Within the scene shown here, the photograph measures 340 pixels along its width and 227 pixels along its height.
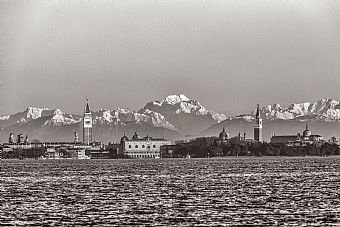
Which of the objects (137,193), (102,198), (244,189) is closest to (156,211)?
(102,198)

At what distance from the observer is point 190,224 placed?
53.9m

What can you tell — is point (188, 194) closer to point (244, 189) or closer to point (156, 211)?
point (244, 189)

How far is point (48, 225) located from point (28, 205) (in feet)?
46.8

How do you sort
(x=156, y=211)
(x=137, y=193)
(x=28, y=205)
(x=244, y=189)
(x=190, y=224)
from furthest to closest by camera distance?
(x=244, y=189), (x=137, y=193), (x=28, y=205), (x=156, y=211), (x=190, y=224)

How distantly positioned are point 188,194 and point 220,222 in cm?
2367

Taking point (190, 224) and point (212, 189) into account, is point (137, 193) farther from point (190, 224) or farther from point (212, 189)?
point (190, 224)

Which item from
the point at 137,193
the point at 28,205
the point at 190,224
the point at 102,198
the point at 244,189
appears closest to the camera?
the point at 190,224

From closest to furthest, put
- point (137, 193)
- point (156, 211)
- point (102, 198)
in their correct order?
1. point (156, 211)
2. point (102, 198)
3. point (137, 193)

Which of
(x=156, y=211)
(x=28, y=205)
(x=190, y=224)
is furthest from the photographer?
(x=28, y=205)

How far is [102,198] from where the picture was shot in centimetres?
7475

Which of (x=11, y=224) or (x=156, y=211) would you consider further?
(x=156, y=211)

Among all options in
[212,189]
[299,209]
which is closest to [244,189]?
[212,189]

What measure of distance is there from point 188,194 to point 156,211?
54.7 feet

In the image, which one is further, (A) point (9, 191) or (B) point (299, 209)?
(A) point (9, 191)
